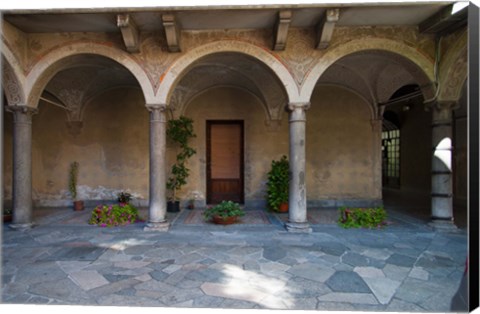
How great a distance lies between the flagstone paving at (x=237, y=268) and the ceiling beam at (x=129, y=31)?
3635 millimetres

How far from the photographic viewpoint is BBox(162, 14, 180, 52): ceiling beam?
14.9 feet

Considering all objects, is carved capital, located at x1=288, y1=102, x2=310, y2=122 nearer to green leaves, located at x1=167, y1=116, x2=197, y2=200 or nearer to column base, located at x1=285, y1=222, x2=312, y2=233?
column base, located at x1=285, y1=222, x2=312, y2=233

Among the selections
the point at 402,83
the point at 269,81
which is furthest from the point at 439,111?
the point at 269,81

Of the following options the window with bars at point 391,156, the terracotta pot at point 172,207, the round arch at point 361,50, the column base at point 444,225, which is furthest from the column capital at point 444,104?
the window with bars at point 391,156

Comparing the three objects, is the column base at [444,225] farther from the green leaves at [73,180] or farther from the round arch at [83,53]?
the green leaves at [73,180]

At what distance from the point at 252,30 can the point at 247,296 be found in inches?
183

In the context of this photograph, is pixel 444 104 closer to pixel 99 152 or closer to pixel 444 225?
pixel 444 225

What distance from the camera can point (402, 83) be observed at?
716 cm

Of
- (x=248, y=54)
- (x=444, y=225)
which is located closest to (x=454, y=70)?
(x=444, y=225)

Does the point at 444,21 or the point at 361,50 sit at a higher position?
the point at 444,21

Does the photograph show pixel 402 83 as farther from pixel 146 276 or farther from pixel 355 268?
pixel 146 276

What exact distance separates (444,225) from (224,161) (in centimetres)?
553

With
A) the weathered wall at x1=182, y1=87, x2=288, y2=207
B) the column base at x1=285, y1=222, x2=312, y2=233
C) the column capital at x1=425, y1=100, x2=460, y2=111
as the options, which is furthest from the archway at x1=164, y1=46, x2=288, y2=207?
the column capital at x1=425, y1=100, x2=460, y2=111

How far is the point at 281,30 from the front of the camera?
185 inches
